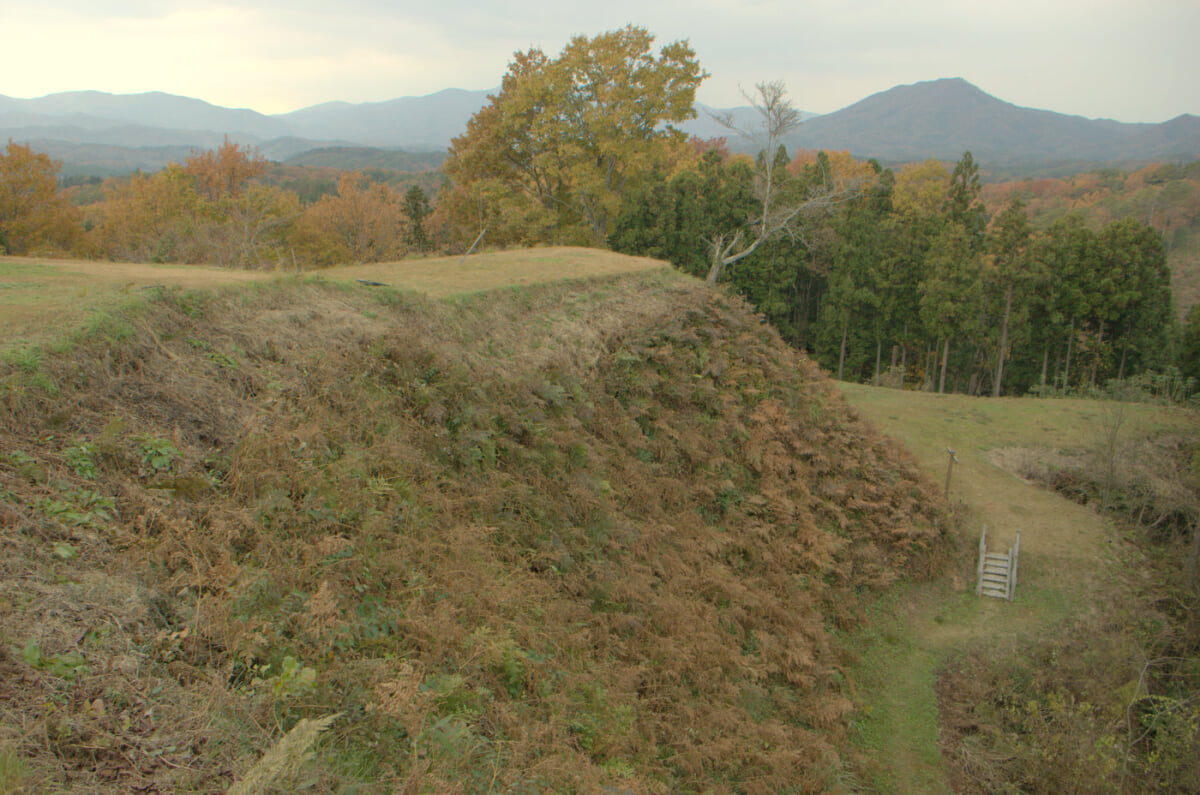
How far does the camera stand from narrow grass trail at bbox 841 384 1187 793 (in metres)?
11.2

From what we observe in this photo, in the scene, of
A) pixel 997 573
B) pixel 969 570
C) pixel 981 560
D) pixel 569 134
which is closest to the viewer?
pixel 997 573

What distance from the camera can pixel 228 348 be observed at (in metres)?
8.03

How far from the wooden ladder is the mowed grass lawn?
465 inches

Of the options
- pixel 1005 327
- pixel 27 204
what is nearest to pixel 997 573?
pixel 1005 327

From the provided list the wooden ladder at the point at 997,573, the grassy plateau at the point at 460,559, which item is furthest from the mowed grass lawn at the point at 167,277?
the wooden ladder at the point at 997,573

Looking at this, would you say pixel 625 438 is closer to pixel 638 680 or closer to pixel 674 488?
pixel 674 488

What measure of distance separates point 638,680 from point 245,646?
4546 millimetres

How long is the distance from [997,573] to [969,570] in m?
0.62

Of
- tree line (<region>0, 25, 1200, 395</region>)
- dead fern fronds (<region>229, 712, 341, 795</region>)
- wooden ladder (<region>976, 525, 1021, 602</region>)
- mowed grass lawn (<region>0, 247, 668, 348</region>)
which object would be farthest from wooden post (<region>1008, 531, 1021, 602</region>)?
dead fern fronds (<region>229, 712, 341, 795</region>)

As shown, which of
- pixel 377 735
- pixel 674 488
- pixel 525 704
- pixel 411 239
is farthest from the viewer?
pixel 411 239

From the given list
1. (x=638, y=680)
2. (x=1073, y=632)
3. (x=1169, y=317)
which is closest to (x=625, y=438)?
(x=638, y=680)

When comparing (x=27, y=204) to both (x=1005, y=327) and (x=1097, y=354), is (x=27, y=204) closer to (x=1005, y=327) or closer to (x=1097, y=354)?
(x=1005, y=327)

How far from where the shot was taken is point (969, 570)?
53.9 feet

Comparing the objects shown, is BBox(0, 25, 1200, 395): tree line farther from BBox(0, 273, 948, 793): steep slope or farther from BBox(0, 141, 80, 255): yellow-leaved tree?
BBox(0, 273, 948, 793): steep slope
